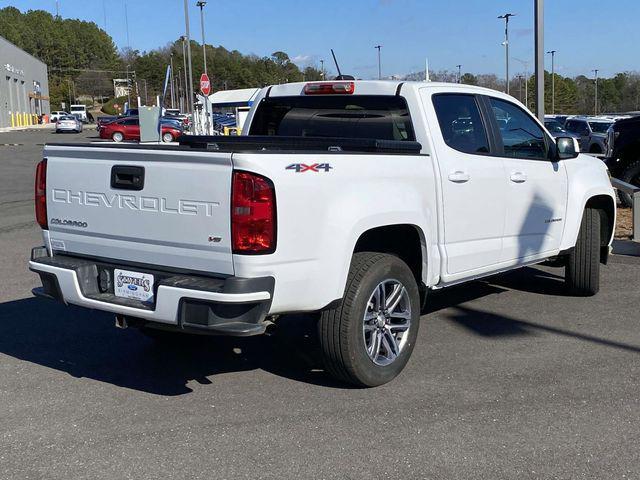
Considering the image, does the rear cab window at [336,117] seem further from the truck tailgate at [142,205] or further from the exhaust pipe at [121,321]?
the exhaust pipe at [121,321]

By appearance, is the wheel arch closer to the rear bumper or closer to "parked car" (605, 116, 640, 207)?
the rear bumper

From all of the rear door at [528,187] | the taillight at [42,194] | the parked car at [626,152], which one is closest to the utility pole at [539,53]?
the parked car at [626,152]

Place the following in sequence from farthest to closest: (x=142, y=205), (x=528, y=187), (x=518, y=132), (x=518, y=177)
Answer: (x=518, y=132) → (x=528, y=187) → (x=518, y=177) → (x=142, y=205)

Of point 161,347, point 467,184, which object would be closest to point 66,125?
point 161,347

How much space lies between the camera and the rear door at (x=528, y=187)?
6109 millimetres

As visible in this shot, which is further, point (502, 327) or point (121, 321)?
point (502, 327)

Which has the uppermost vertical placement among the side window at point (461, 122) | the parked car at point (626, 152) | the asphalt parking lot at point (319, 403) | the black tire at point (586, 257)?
the side window at point (461, 122)

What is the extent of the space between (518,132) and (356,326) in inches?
108

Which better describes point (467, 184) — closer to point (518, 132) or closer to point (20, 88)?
point (518, 132)

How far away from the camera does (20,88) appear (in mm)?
91750

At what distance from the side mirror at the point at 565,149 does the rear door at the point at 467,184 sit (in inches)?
40.2

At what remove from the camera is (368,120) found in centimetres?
577

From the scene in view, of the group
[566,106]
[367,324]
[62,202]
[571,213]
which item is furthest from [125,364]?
[566,106]

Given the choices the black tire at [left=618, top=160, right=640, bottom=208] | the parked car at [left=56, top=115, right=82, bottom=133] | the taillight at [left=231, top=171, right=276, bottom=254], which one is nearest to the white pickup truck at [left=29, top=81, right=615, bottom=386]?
the taillight at [left=231, top=171, right=276, bottom=254]
